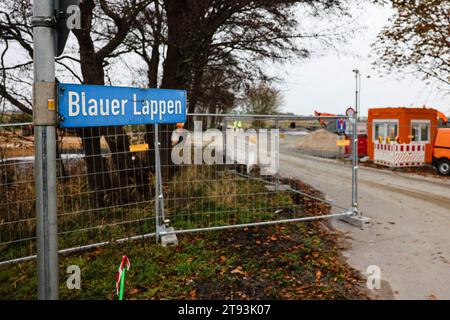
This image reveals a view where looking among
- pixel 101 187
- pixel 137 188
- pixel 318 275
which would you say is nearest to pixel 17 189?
pixel 101 187

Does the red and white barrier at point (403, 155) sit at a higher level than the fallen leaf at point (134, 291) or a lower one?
higher

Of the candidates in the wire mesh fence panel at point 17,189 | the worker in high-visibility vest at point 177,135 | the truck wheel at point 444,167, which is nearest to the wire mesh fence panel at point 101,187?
the wire mesh fence panel at point 17,189

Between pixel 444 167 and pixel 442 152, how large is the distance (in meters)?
0.62

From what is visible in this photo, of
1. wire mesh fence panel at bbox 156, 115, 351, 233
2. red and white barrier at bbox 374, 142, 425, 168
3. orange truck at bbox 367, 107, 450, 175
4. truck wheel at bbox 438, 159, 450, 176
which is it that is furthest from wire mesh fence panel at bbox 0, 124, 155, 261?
orange truck at bbox 367, 107, 450, 175

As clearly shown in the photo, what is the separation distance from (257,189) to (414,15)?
12.5 meters

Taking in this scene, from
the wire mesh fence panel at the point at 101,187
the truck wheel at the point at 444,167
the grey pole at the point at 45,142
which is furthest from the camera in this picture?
the truck wheel at the point at 444,167

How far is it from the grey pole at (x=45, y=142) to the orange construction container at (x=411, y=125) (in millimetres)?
16822

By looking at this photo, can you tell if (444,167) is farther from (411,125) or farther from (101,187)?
(101,187)

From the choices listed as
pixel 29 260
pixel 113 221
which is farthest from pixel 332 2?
pixel 29 260

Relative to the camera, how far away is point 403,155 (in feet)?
51.2

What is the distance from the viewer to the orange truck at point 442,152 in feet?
44.0

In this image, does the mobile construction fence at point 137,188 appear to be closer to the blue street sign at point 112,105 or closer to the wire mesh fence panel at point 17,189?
the wire mesh fence panel at point 17,189

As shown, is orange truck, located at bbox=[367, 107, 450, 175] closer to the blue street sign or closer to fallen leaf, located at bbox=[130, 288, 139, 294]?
the blue street sign
